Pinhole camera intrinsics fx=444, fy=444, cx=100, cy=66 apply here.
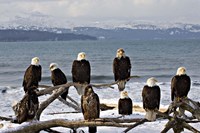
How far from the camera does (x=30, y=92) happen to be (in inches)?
302

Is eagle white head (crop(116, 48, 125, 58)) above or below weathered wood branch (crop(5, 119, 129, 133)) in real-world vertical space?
above

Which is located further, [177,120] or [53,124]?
[53,124]

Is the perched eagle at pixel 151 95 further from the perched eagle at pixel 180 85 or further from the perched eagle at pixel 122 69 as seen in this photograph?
the perched eagle at pixel 122 69

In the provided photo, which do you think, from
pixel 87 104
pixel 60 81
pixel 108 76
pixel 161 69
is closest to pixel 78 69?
pixel 60 81

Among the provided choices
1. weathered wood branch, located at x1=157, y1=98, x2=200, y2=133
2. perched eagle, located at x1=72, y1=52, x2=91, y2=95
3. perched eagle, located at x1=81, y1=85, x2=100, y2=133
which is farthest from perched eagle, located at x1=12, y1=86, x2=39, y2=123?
perched eagle, located at x1=72, y1=52, x2=91, y2=95

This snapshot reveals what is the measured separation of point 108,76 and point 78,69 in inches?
1035

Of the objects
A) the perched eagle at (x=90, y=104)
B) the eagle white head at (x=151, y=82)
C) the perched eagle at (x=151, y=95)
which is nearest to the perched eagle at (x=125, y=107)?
the perched eagle at (x=151, y=95)

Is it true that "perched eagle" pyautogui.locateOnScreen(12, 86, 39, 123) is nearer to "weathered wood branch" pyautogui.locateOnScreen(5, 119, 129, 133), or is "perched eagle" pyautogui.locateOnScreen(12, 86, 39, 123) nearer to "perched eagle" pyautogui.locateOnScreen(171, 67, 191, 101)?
"weathered wood branch" pyautogui.locateOnScreen(5, 119, 129, 133)

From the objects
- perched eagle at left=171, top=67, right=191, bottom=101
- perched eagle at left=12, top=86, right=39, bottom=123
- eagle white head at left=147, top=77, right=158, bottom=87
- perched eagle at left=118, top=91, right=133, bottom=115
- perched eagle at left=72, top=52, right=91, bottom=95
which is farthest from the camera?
perched eagle at left=118, top=91, right=133, bottom=115

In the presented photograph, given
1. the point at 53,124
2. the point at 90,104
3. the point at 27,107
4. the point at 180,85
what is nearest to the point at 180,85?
the point at 180,85

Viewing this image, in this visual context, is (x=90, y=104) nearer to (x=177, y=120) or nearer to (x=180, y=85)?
(x=177, y=120)

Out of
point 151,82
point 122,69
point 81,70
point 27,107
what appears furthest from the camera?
point 122,69

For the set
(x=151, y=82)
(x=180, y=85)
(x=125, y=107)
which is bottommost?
(x=125, y=107)

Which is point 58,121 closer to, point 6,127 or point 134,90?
point 6,127
